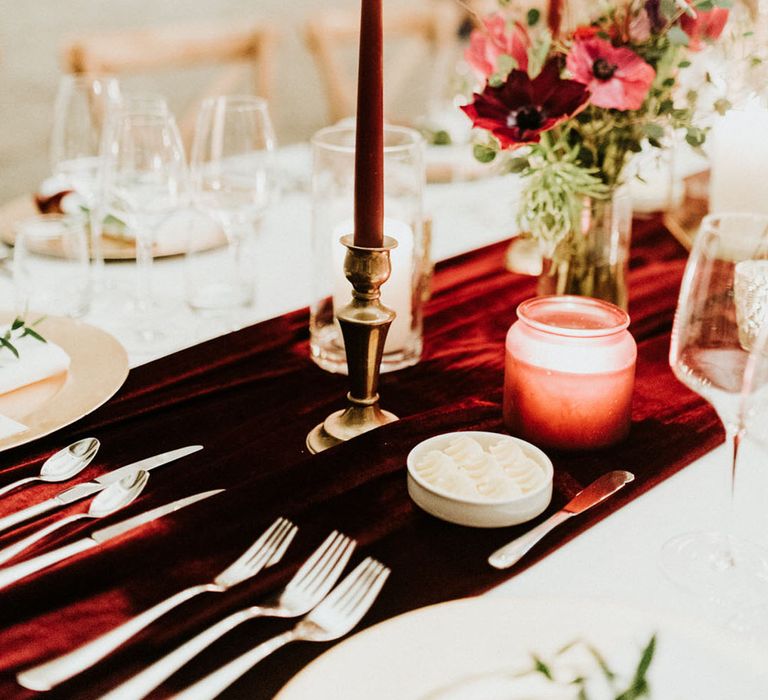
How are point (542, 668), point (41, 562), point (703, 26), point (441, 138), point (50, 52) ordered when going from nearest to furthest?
point (542, 668) < point (41, 562) < point (703, 26) < point (441, 138) < point (50, 52)

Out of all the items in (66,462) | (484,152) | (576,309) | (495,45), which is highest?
(495,45)

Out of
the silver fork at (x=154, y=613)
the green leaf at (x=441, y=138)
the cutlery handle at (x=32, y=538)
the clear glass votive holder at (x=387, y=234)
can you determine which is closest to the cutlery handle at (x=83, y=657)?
the silver fork at (x=154, y=613)

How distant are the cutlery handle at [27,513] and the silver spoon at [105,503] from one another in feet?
0.07

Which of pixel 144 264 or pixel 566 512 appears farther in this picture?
pixel 144 264

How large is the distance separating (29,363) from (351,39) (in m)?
1.94

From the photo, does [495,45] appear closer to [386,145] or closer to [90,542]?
[386,145]

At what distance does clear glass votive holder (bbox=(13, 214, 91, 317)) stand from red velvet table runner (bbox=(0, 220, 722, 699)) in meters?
0.20

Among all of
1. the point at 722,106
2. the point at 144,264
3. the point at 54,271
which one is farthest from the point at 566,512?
the point at 54,271

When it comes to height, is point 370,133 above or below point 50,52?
above

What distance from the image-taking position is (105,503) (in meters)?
0.78

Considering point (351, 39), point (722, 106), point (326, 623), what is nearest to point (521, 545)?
point (326, 623)

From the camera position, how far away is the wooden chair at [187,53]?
2105mm

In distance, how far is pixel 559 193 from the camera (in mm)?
1051

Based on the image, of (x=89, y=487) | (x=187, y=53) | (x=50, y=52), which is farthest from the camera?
(x=50, y=52)
